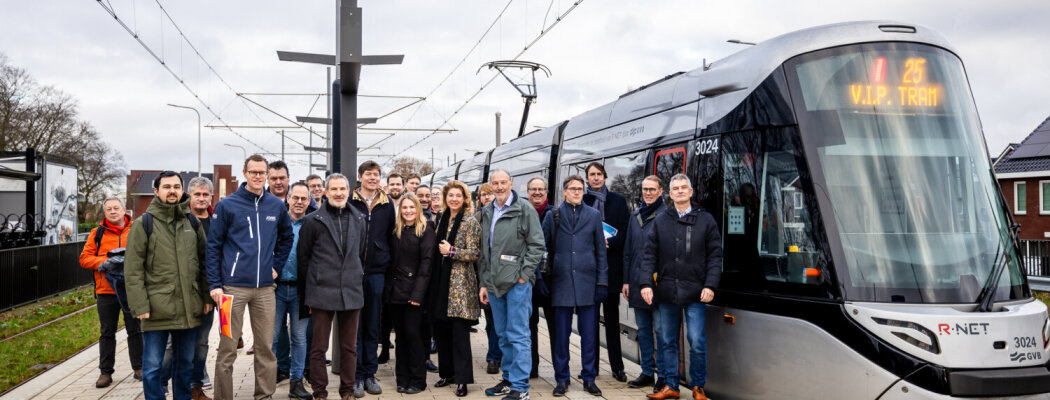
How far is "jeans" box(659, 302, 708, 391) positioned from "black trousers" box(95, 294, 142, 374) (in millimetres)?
4491

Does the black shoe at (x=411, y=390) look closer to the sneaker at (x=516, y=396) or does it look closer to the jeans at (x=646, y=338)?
the sneaker at (x=516, y=396)

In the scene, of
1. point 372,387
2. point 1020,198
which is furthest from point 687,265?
point 1020,198

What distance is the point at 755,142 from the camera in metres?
5.61

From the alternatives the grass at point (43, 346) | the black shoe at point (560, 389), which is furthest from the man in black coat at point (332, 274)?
the grass at point (43, 346)

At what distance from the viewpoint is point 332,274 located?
5.86m

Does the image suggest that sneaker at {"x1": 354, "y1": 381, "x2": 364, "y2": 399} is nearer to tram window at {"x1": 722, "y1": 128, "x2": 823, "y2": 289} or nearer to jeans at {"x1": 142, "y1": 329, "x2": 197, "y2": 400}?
jeans at {"x1": 142, "y1": 329, "x2": 197, "y2": 400}

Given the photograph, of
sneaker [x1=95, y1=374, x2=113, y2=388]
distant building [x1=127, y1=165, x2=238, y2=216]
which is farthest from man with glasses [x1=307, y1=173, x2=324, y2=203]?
distant building [x1=127, y1=165, x2=238, y2=216]

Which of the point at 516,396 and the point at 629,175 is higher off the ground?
the point at 629,175

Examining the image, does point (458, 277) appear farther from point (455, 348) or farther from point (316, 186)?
point (316, 186)

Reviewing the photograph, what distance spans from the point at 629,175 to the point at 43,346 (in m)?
7.46

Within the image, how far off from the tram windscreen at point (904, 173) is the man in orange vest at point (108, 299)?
18.8 feet

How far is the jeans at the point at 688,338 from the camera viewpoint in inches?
230

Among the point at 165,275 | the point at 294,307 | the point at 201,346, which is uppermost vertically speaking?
the point at 165,275

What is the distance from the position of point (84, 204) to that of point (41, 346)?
45.6m
